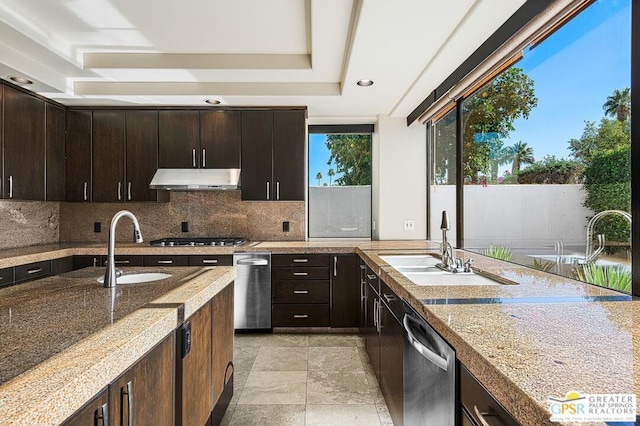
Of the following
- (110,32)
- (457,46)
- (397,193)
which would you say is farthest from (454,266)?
(110,32)

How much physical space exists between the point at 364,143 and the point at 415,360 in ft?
10.4

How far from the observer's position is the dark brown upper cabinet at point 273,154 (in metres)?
3.83

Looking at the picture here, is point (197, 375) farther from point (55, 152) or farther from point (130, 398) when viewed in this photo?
point (55, 152)

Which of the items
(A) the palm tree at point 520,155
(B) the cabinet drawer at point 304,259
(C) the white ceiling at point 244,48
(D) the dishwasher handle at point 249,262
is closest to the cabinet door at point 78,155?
(C) the white ceiling at point 244,48

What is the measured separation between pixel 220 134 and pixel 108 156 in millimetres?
1213

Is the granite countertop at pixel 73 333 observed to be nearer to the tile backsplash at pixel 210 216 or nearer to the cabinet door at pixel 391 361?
the cabinet door at pixel 391 361

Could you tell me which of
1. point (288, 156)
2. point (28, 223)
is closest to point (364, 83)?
point (288, 156)

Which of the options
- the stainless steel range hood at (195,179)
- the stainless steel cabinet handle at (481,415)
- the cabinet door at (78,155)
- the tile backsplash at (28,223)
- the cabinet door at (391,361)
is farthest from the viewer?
the cabinet door at (78,155)

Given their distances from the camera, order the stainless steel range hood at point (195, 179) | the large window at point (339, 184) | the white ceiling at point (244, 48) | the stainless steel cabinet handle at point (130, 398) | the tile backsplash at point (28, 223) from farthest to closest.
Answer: the large window at point (339, 184), the stainless steel range hood at point (195, 179), the tile backsplash at point (28, 223), the white ceiling at point (244, 48), the stainless steel cabinet handle at point (130, 398)

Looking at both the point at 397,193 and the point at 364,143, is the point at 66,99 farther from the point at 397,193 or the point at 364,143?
the point at 397,193

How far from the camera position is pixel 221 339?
1.94 meters

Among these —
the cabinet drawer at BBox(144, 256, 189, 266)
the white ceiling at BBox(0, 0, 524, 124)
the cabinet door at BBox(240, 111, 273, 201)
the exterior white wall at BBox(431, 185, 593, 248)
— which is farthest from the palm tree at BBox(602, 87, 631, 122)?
the cabinet drawer at BBox(144, 256, 189, 266)

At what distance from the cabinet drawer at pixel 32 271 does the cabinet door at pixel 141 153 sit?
999mm

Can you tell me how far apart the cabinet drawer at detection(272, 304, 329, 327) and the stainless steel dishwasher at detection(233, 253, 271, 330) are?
0.42 ft
